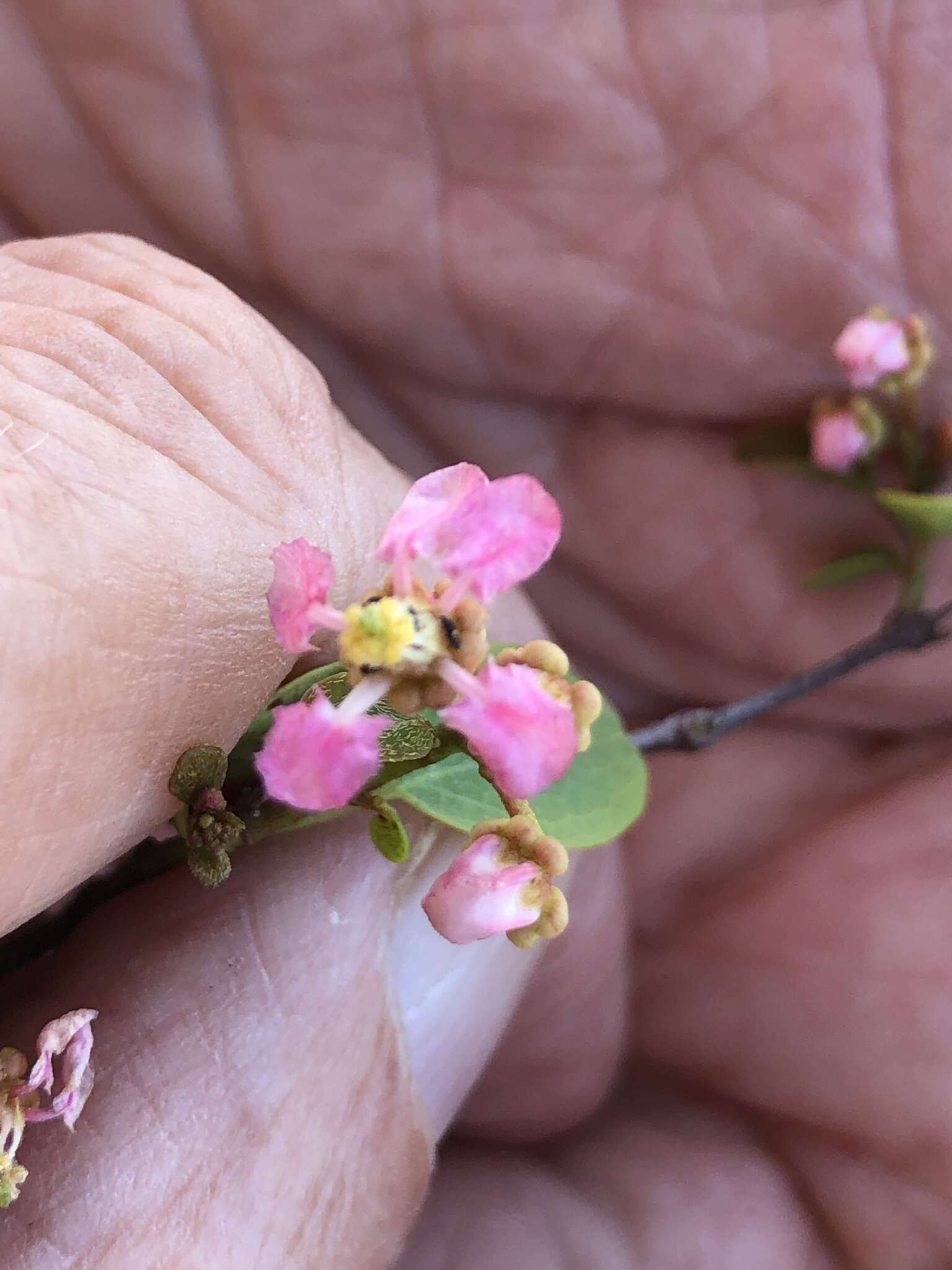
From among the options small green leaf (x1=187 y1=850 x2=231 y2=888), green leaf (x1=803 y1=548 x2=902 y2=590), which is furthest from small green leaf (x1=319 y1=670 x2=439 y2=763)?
green leaf (x1=803 y1=548 x2=902 y2=590)

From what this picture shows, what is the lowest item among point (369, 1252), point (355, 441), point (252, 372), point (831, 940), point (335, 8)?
point (831, 940)

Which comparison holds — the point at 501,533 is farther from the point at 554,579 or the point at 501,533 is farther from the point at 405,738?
the point at 554,579

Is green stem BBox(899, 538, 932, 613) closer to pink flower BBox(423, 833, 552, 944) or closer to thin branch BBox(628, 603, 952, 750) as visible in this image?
thin branch BBox(628, 603, 952, 750)

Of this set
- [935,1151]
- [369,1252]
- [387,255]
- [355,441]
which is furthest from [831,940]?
[387,255]

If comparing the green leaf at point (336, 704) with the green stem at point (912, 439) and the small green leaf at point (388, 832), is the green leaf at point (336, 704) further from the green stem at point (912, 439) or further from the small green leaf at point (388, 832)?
the green stem at point (912, 439)

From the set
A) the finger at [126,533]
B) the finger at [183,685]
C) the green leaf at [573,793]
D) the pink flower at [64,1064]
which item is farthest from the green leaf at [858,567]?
the pink flower at [64,1064]

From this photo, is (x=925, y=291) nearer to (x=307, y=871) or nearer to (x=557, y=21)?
(x=557, y=21)

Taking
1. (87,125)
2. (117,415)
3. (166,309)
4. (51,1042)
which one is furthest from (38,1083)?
(87,125)
